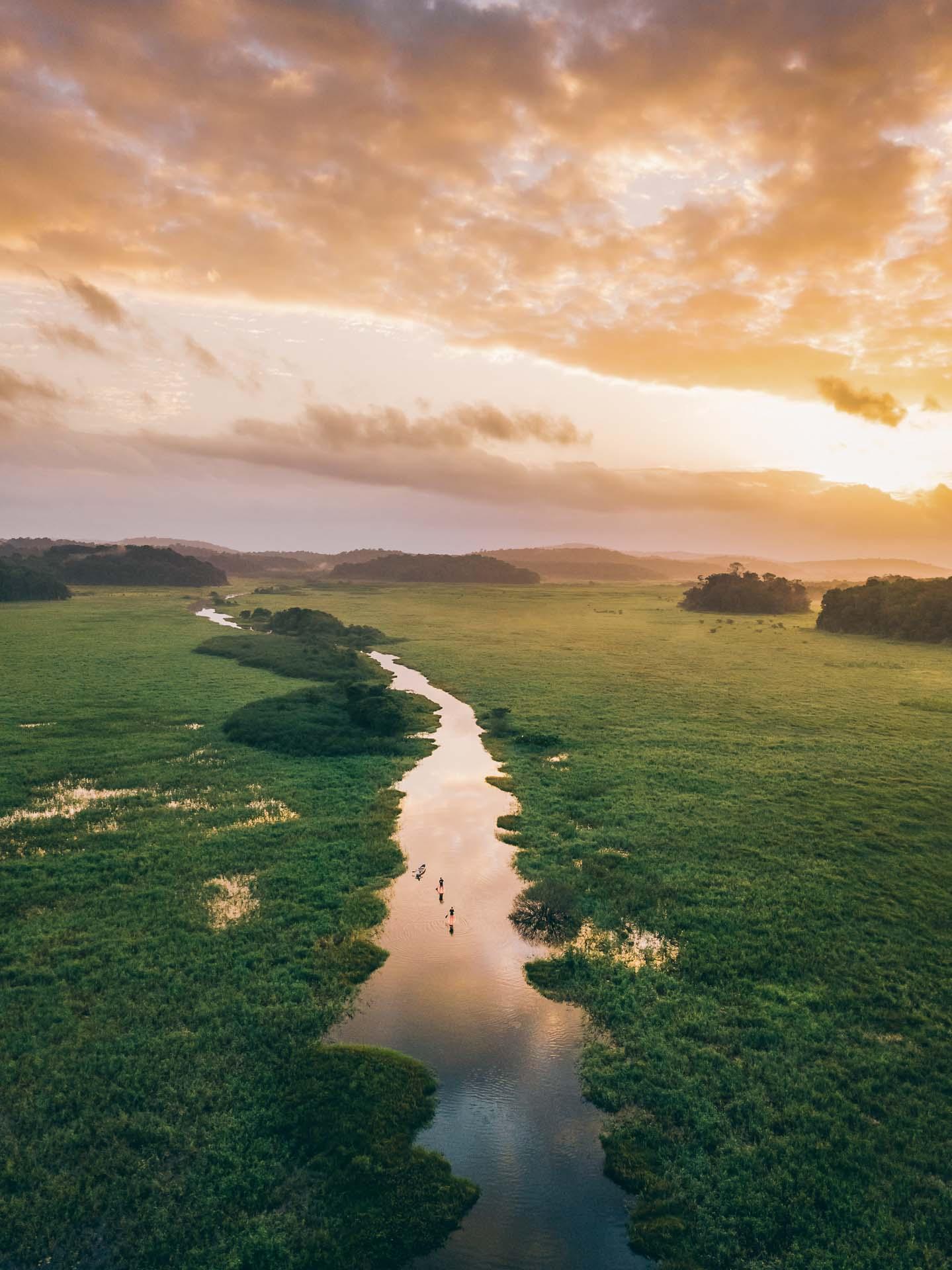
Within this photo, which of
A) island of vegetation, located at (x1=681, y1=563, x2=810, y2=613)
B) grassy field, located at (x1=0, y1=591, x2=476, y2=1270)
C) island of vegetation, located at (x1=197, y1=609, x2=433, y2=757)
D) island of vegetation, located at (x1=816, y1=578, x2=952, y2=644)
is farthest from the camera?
island of vegetation, located at (x1=681, y1=563, x2=810, y2=613)

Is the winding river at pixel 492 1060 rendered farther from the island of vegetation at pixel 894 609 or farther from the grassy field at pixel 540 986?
the island of vegetation at pixel 894 609

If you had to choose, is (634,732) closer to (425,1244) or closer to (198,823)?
(198,823)

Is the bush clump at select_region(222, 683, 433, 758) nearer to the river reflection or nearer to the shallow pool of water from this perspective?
the river reflection

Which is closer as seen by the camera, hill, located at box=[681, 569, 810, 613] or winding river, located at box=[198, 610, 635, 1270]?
winding river, located at box=[198, 610, 635, 1270]

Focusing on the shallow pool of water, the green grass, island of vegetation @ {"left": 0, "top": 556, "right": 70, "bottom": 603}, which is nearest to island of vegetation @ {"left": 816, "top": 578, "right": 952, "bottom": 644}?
the green grass

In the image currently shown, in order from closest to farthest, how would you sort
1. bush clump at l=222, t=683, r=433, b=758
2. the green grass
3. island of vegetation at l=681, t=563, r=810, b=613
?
the green grass
bush clump at l=222, t=683, r=433, b=758
island of vegetation at l=681, t=563, r=810, b=613

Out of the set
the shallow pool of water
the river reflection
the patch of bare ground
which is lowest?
the river reflection

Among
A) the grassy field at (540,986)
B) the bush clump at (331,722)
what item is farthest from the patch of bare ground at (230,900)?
the bush clump at (331,722)
